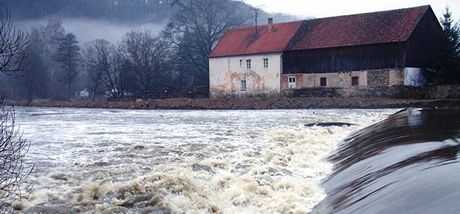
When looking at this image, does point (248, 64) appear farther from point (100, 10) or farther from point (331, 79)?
point (100, 10)

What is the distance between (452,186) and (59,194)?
281 inches

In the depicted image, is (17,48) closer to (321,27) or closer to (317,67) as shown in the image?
(317,67)

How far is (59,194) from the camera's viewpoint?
953cm

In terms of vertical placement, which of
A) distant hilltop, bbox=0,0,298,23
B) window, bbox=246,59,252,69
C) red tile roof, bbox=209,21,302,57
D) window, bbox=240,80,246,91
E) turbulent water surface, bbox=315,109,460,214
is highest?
distant hilltop, bbox=0,0,298,23

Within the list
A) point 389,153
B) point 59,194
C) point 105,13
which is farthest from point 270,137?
point 105,13

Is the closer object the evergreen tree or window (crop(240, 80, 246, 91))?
the evergreen tree

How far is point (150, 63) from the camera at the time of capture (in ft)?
212

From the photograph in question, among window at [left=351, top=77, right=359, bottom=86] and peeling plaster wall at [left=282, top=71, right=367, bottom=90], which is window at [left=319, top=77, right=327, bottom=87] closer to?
peeling plaster wall at [left=282, top=71, right=367, bottom=90]

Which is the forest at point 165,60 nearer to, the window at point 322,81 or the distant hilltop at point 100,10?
the window at point 322,81

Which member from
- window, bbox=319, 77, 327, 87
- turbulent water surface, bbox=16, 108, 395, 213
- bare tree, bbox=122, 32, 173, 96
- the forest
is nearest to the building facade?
window, bbox=319, 77, 327, 87

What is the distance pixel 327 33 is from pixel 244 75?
9.72m

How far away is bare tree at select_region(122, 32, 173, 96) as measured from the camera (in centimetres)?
6112

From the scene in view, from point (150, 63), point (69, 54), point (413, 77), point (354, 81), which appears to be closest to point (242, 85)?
point (354, 81)

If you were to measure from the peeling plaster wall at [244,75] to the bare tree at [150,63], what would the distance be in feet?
30.2
